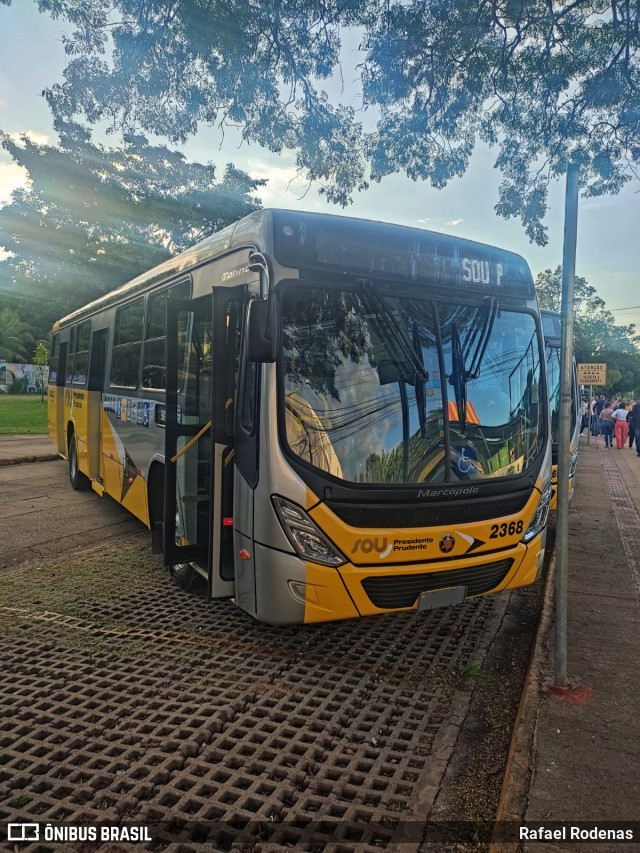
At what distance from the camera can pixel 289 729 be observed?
138 inches

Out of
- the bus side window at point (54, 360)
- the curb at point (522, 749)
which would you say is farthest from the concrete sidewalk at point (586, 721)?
the bus side window at point (54, 360)

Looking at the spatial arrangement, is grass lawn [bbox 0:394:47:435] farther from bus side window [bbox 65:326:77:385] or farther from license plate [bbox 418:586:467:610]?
license plate [bbox 418:586:467:610]

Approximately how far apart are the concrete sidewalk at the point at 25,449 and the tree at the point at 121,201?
9668 mm

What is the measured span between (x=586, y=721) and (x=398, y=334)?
103 inches

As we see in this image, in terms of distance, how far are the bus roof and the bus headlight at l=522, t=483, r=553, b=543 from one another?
63.5 inches

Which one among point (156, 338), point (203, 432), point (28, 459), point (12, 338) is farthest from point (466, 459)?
point (12, 338)

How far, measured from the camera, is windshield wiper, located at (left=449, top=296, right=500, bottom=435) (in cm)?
434

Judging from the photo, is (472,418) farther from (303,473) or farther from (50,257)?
(50,257)

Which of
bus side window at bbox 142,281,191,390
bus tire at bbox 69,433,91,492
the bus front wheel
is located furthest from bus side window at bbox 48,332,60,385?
the bus front wheel

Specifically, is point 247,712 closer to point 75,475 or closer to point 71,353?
point 75,475

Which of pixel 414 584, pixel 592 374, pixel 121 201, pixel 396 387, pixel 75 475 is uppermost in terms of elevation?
pixel 121 201

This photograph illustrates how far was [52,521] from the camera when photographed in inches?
335

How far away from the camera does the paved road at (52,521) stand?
7.18m

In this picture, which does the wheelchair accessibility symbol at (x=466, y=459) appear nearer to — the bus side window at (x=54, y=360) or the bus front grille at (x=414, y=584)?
the bus front grille at (x=414, y=584)
